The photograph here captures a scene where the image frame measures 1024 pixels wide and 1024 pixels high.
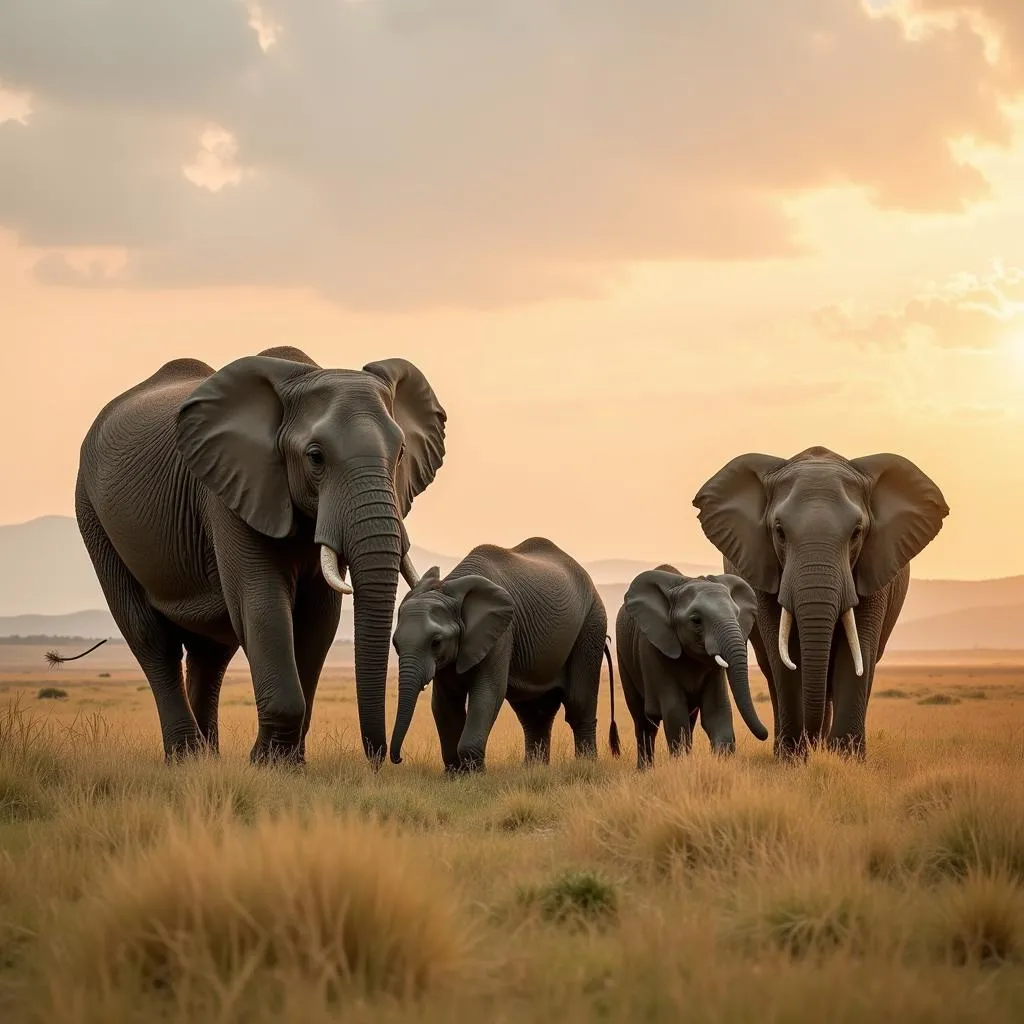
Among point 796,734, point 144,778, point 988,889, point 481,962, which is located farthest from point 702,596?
point 481,962

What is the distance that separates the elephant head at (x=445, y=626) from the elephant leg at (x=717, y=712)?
7.96 ft

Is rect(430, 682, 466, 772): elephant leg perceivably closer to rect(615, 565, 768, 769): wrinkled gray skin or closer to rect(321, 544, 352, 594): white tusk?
rect(615, 565, 768, 769): wrinkled gray skin

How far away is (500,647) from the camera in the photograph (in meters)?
14.2

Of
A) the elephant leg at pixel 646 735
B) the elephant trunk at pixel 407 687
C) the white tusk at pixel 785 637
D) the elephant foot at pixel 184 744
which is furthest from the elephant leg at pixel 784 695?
the elephant foot at pixel 184 744

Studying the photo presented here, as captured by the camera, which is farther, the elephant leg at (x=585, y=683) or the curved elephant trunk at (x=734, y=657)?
the elephant leg at (x=585, y=683)

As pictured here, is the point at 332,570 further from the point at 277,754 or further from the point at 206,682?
the point at 206,682

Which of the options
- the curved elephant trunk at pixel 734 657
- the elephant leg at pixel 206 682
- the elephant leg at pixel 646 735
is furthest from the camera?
the elephant leg at pixel 646 735

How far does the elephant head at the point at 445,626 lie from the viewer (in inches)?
522

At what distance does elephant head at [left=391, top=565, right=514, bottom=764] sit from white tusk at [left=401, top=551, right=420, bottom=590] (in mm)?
144

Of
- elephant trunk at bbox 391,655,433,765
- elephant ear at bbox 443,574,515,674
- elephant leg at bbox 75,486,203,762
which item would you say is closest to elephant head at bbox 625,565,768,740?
elephant ear at bbox 443,574,515,674

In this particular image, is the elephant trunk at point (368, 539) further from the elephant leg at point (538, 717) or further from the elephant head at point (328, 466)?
the elephant leg at point (538, 717)

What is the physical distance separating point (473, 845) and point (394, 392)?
529 cm

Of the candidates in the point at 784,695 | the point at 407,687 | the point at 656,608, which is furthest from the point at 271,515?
the point at 784,695

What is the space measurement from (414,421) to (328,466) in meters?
1.98
